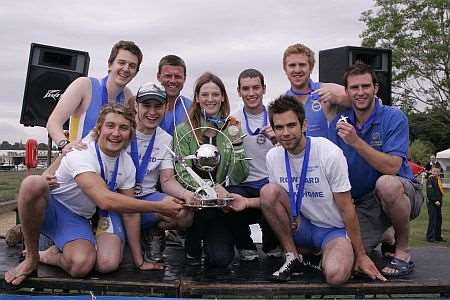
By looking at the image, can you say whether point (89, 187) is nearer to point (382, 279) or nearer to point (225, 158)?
point (225, 158)

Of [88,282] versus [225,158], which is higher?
[225,158]

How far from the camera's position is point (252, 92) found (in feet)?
14.4

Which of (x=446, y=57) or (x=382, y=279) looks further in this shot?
(x=446, y=57)

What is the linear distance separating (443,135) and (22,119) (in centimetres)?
3650

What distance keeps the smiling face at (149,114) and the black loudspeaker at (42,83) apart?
251 centimetres

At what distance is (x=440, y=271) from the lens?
12.6 ft

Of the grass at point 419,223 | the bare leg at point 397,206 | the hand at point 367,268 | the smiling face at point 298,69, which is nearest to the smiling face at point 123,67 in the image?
the smiling face at point 298,69

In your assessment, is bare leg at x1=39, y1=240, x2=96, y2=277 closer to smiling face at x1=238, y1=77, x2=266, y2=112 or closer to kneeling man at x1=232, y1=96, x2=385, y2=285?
kneeling man at x1=232, y1=96, x2=385, y2=285

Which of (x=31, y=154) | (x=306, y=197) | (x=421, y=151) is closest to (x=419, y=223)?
(x=31, y=154)

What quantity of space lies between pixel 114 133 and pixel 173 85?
44.2 inches

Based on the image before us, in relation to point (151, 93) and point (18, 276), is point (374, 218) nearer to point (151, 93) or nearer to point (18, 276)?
point (151, 93)

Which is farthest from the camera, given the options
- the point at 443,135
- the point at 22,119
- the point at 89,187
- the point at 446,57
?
the point at 443,135

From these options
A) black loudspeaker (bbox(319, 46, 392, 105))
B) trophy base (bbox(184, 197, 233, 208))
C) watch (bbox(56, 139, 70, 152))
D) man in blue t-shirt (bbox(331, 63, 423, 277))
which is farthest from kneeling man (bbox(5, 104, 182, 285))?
black loudspeaker (bbox(319, 46, 392, 105))

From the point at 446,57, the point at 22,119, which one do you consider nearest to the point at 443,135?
the point at 446,57
